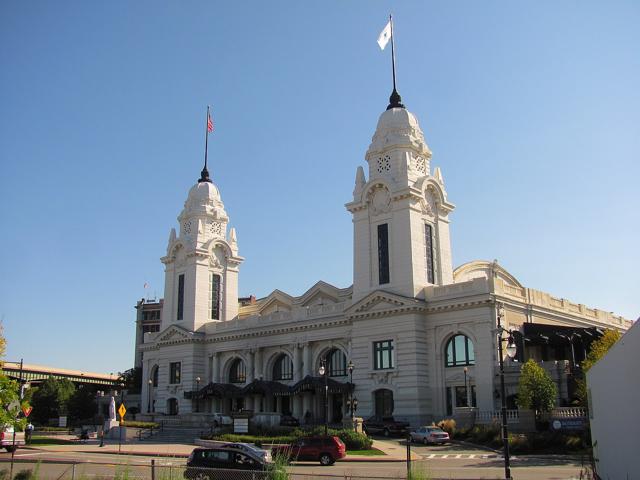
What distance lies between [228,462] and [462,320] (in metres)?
30.4

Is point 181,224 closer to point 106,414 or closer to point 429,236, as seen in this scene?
point 106,414

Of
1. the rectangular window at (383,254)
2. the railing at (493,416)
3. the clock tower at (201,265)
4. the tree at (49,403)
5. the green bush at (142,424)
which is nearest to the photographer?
the railing at (493,416)

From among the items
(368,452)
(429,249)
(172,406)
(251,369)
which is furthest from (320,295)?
(368,452)

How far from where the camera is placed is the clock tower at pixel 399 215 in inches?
2247

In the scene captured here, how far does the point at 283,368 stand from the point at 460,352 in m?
20.8

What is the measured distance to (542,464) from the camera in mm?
32469

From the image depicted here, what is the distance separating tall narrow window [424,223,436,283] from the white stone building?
105 millimetres

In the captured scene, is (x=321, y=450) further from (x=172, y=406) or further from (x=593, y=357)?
(x=172, y=406)

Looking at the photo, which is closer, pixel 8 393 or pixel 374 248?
pixel 8 393

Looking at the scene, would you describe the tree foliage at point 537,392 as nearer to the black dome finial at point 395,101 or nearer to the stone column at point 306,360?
the stone column at point 306,360

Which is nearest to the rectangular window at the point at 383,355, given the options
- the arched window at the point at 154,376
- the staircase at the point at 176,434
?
the staircase at the point at 176,434

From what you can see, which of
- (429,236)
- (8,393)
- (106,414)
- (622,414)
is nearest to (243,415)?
(429,236)

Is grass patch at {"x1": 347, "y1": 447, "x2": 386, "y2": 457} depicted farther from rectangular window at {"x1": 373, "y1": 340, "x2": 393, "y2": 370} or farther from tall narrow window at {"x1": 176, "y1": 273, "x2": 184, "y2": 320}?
tall narrow window at {"x1": 176, "y1": 273, "x2": 184, "y2": 320}

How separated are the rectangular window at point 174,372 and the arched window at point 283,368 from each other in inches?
486
